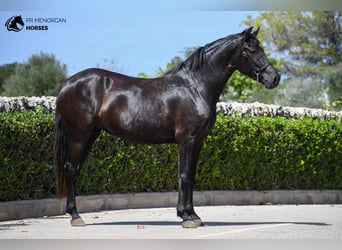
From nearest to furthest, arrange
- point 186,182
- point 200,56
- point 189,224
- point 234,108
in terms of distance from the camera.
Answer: point 189,224, point 186,182, point 200,56, point 234,108

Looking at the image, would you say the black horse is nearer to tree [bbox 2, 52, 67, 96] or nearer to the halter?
the halter

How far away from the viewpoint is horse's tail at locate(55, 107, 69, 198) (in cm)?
929

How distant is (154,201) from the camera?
12031 millimetres

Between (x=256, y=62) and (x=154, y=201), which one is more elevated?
(x=256, y=62)

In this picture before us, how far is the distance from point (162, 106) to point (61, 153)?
1564mm

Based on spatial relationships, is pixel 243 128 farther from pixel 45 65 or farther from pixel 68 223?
pixel 45 65

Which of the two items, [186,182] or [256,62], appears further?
[256,62]

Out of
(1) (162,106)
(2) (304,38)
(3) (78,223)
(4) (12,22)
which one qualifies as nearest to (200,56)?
(1) (162,106)

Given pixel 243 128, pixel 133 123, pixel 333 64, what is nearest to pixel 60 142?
pixel 133 123

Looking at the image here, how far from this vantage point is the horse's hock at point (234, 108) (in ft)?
38.8

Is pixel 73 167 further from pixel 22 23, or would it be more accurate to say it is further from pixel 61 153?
pixel 22 23

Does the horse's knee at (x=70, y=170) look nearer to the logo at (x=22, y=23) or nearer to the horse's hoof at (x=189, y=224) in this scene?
the horse's hoof at (x=189, y=224)

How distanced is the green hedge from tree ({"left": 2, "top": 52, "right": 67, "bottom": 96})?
2209cm

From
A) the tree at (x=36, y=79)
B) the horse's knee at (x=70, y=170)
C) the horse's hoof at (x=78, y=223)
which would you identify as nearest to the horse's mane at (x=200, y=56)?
the horse's knee at (x=70, y=170)
